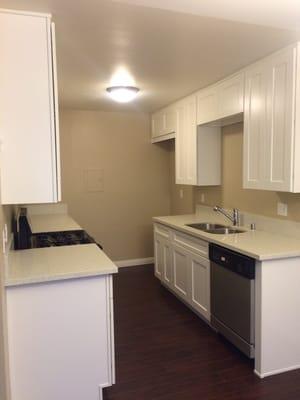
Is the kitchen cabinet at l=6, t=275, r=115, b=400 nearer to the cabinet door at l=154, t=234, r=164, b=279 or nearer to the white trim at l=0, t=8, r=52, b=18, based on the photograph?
the white trim at l=0, t=8, r=52, b=18

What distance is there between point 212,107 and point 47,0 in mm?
2056

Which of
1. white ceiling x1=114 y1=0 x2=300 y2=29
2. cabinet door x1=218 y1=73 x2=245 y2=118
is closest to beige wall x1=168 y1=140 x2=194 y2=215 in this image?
cabinet door x1=218 y1=73 x2=245 y2=118

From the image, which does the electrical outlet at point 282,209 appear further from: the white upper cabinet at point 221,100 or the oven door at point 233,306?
the white upper cabinet at point 221,100

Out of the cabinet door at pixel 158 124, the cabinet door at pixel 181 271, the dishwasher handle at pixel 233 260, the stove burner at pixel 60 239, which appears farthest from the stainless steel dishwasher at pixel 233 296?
the cabinet door at pixel 158 124

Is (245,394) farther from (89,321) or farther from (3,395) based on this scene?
(3,395)

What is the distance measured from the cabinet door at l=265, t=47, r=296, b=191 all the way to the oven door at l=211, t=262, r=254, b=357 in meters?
0.79

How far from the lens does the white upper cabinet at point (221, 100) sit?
2.99 meters

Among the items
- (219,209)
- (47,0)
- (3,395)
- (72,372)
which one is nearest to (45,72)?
(47,0)

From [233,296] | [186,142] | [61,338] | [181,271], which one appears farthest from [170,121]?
[61,338]

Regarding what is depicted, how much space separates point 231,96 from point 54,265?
2162 mm

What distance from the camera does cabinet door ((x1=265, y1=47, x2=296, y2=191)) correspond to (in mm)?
2434

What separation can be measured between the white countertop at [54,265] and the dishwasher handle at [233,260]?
3.22ft

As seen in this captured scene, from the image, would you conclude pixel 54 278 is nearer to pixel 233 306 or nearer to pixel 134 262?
pixel 233 306

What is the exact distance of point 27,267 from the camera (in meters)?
2.07
